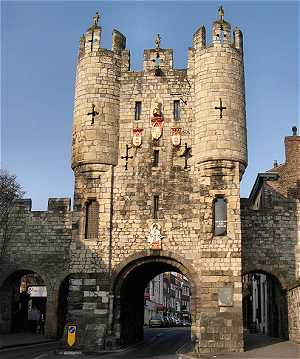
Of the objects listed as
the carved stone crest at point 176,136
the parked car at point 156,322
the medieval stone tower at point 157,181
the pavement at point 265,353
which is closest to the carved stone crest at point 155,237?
the medieval stone tower at point 157,181

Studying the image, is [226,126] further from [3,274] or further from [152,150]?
[3,274]

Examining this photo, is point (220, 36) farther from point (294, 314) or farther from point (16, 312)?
point (16, 312)

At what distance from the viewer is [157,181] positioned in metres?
21.2

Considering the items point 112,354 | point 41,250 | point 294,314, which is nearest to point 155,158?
point 112,354

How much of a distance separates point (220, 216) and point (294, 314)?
17.2 feet

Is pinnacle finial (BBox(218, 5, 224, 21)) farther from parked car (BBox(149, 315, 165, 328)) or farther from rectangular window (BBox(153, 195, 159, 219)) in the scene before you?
parked car (BBox(149, 315, 165, 328))

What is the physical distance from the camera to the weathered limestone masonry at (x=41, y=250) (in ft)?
84.1

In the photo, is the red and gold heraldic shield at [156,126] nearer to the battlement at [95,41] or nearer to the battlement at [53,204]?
the battlement at [95,41]

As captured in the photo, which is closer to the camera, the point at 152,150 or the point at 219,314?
the point at 219,314

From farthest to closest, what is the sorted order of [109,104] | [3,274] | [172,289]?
[172,289] < [3,274] < [109,104]

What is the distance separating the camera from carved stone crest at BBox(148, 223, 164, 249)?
20453 millimetres

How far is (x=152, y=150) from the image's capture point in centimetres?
2158

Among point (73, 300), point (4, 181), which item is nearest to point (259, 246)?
point (73, 300)

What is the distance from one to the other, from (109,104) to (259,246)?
8.92 metres
